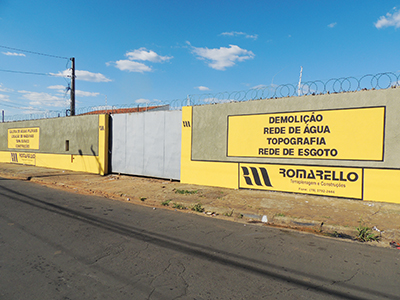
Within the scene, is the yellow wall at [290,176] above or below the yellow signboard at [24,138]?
below

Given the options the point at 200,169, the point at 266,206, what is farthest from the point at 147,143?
the point at 266,206

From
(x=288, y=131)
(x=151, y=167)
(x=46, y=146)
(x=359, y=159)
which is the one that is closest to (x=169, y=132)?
(x=151, y=167)

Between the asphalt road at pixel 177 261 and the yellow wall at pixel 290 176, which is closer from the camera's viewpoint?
the asphalt road at pixel 177 261

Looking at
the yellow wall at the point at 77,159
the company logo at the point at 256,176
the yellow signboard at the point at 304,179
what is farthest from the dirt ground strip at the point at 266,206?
the yellow wall at the point at 77,159

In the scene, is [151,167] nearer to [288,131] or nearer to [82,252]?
[288,131]

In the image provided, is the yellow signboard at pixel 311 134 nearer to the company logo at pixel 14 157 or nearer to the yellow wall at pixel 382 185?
the yellow wall at pixel 382 185

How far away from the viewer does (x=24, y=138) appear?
19.2m

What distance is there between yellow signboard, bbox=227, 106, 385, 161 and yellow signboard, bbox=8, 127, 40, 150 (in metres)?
15.4

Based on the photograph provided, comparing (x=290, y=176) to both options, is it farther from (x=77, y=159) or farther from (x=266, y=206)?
(x=77, y=159)

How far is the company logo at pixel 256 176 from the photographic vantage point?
9.34 meters

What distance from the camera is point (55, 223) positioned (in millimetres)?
5734

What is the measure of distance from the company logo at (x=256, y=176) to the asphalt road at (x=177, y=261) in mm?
3571

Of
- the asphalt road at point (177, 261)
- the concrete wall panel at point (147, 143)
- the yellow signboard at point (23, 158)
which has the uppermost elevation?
the concrete wall panel at point (147, 143)

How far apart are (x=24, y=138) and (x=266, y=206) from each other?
19601 millimetres
